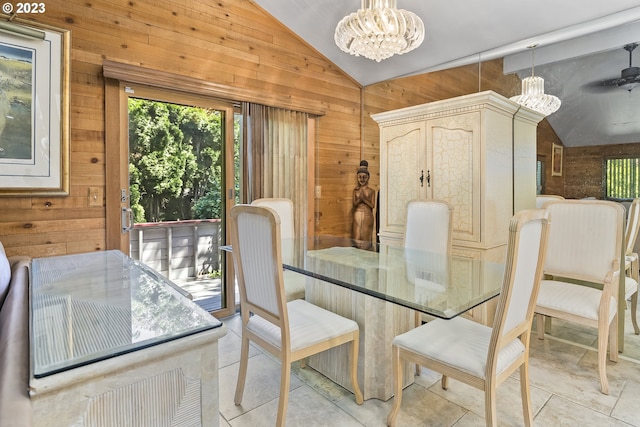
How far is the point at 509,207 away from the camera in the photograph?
2.87 meters

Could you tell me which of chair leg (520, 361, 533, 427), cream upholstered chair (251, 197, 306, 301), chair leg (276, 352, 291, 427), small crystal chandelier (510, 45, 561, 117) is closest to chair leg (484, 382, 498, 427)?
chair leg (520, 361, 533, 427)

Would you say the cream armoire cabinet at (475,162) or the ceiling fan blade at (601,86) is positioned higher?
the ceiling fan blade at (601,86)

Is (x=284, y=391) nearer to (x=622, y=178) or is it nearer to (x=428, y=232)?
(x=428, y=232)

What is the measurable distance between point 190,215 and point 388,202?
71.9 inches

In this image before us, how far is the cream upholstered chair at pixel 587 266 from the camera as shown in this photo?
6.57 feet

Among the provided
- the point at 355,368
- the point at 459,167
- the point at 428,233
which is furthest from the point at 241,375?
the point at 459,167

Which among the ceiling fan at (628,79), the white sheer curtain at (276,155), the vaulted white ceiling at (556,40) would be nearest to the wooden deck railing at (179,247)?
the white sheer curtain at (276,155)

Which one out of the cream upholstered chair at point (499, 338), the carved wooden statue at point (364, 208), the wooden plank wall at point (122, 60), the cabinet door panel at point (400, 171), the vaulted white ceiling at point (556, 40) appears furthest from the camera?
the carved wooden statue at point (364, 208)

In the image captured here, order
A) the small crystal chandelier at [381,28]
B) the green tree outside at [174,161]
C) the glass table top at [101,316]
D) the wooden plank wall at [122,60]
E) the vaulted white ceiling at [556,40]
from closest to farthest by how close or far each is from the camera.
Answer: the glass table top at [101,316], the small crystal chandelier at [381,28], the wooden plank wall at [122,60], the vaulted white ceiling at [556,40], the green tree outside at [174,161]

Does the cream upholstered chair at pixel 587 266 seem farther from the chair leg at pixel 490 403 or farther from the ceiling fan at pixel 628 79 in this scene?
the chair leg at pixel 490 403

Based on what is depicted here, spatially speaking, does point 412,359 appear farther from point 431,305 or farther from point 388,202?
point 388,202

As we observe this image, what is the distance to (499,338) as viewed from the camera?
132 cm

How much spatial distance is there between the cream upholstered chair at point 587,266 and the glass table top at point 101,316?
6.90 feet

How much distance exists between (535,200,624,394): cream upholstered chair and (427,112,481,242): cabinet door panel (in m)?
0.51
